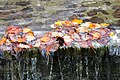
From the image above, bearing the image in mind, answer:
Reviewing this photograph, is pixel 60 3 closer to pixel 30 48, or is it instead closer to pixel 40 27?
pixel 40 27

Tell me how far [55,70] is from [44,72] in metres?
0.12

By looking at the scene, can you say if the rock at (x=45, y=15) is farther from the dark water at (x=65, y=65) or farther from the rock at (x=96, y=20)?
the dark water at (x=65, y=65)

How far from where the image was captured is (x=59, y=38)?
3.68m

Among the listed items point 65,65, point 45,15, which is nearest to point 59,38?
point 65,65

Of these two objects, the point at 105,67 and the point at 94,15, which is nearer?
the point at 105,67

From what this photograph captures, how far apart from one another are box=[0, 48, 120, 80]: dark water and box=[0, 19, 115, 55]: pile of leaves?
0.22 feet

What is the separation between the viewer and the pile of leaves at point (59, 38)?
11.8 ft

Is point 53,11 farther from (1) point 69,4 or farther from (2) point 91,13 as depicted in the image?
(2) point 91,13

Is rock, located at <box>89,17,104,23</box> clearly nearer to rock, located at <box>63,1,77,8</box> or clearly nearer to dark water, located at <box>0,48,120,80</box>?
rock, located at <box>63,1,77,8</box>

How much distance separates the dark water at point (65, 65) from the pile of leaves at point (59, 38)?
0.22ft

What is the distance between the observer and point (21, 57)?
3.65 m

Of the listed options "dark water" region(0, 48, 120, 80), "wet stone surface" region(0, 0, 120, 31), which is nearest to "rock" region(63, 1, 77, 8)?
"wet stone surface" region(0, 0, 120, 31)

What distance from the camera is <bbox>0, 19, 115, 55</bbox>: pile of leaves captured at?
3596mm

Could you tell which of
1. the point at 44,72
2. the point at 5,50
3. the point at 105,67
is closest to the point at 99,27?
the point at 105,67
